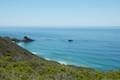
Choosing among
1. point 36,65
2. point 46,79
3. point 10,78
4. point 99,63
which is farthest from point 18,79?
point 99,63

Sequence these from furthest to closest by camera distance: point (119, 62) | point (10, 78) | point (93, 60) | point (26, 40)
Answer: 1. point (26, 40)
2. point (93, 60)
3. point (119, 62)
4. point (10, 78)

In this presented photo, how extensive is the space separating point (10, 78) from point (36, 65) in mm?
8664

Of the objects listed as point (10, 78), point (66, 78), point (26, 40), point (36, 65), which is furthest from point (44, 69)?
point (26, 40)

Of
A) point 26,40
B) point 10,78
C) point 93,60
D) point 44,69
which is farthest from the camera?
point 26,40

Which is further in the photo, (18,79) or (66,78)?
(66,78)

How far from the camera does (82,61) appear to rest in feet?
246

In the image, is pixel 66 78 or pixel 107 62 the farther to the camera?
pixel 107 62

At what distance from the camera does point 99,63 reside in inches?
2815

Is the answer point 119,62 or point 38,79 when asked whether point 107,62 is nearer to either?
point 119,62

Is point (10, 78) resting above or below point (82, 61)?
above

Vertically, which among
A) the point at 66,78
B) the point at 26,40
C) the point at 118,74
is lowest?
the point at 26,40

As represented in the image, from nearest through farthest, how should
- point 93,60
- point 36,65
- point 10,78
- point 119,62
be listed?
1. point 10,78
2. point 36,65
3. point 119,62
4. point 93,60

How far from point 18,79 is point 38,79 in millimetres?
1026

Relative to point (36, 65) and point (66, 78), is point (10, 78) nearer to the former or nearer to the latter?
point (66, 78)
